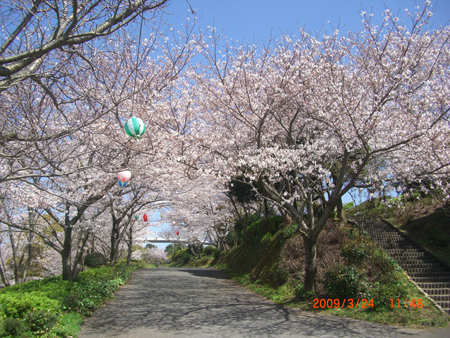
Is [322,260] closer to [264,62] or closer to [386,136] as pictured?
[386,136]

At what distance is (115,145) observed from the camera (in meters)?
9.61

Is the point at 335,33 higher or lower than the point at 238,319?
higher

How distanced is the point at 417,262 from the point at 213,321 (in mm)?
6716

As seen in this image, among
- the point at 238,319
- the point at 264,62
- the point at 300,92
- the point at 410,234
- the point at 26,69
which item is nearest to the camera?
the point at 26,69

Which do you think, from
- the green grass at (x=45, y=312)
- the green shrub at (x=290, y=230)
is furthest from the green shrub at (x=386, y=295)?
the green grass at (x=45, y=312)

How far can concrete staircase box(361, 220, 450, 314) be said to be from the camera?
8.30 meters

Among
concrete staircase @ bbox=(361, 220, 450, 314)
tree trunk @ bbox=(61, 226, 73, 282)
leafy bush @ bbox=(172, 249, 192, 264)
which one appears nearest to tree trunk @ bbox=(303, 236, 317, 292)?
concrete staircase @ bbox=(361, 220, 450, 314)

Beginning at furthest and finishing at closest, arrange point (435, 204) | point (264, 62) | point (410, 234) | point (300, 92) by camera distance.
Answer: point (435, 204), point (410, 234), point (264, 62), point (300, 92)

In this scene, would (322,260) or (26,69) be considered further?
(322,260)

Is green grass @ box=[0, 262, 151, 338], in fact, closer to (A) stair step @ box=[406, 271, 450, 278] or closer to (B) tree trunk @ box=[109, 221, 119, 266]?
(B) tree trunk @ box=[109, 221, 119, 266]

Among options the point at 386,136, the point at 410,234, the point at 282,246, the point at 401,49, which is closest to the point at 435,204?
the point at 410,234

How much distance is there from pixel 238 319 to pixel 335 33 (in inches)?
319

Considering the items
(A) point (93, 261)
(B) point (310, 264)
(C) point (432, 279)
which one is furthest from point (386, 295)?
(A) point (93, 261)
